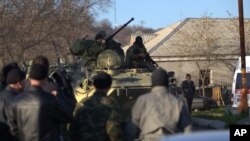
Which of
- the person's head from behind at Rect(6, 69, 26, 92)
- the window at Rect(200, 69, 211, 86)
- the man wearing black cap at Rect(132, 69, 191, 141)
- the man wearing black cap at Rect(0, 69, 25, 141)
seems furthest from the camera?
the window at Rect(200, 69, 211, 86)

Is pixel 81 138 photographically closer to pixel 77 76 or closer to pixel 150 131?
pixel 150 131

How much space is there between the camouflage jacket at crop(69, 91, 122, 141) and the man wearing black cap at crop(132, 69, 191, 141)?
31 centimetres

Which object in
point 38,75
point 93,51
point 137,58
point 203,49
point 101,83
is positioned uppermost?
point 203,49

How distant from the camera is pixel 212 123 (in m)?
13.6

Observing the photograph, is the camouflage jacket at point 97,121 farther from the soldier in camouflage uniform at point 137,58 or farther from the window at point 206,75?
the window at point 206,75

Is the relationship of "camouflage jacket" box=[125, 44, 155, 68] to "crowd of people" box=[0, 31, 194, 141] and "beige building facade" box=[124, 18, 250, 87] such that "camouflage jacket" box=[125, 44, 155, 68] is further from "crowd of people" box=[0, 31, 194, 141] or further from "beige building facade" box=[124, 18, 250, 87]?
"beige building facade" box=[124, 18, 250, 87]

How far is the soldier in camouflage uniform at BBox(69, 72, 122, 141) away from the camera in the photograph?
7316 mm

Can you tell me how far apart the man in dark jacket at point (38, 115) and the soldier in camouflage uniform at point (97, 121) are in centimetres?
18

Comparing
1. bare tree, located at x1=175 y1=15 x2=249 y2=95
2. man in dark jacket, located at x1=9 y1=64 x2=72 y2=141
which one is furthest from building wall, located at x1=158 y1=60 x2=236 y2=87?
man in dark jacket, located at x1=9 y1=64 x2=72 y2=141

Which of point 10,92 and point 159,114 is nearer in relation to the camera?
point 159,114

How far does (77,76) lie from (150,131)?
26.6 feet

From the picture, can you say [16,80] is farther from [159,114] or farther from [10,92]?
[159,114]

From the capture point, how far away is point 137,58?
51.9ft

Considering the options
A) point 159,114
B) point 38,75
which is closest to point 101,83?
point 38,75
